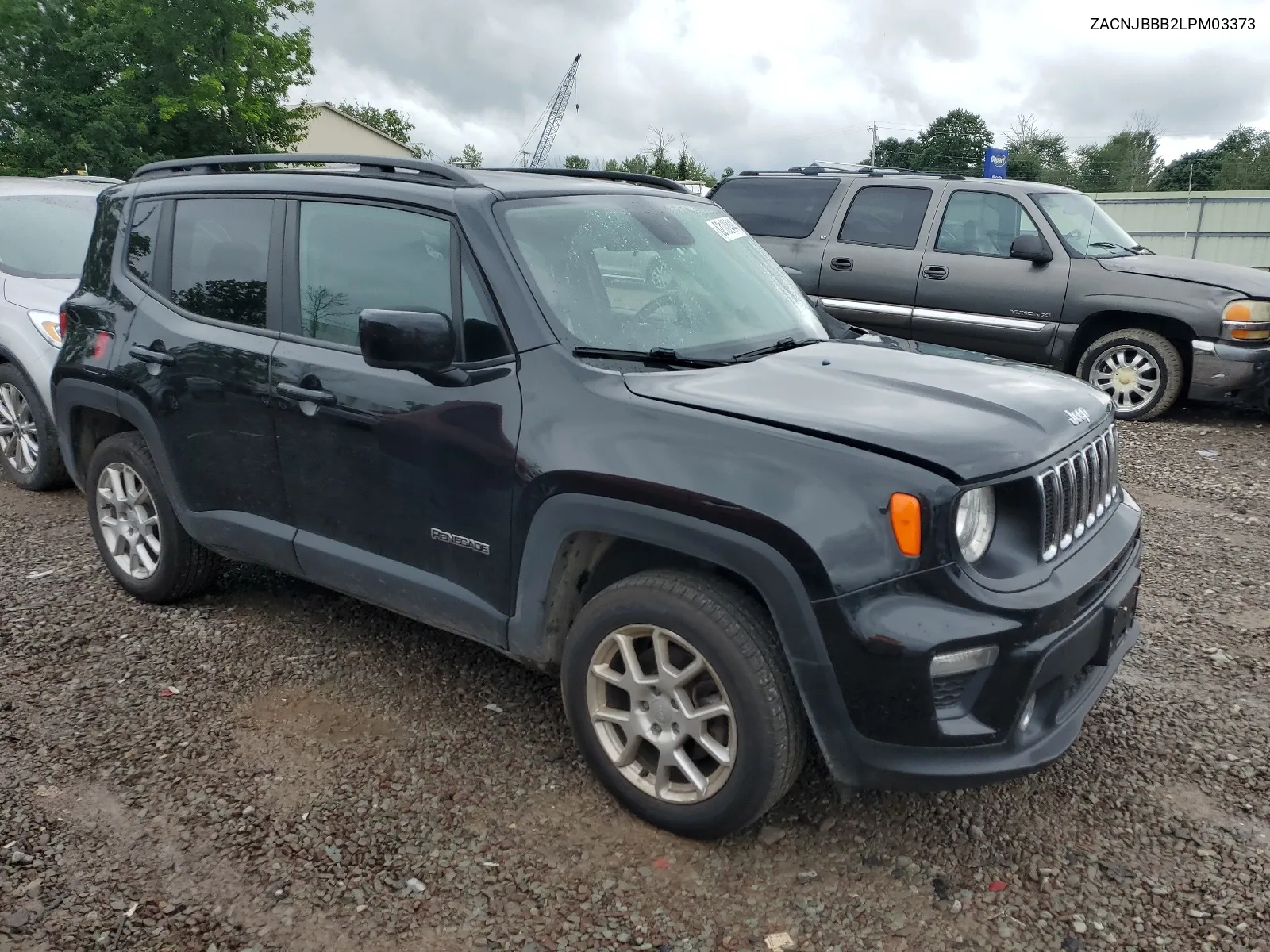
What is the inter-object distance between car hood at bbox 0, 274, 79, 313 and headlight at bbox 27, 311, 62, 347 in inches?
1.2

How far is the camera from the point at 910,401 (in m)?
2.73

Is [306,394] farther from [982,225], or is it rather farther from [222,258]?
[982,225]

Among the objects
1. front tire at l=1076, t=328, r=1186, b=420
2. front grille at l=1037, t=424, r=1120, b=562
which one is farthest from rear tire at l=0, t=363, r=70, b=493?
front tire at l=1076, t=328, r=1186, b=420

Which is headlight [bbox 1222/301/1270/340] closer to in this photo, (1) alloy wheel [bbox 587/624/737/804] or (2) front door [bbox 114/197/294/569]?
(1) alloy wheel [bbox 587/624/737/804]

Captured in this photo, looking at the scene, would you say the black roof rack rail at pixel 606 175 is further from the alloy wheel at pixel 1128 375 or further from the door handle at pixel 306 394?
the alloy wheel at pixel 1128 375

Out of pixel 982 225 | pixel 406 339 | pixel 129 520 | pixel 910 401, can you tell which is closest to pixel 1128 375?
pixel 982 225

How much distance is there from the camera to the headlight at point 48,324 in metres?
5.93

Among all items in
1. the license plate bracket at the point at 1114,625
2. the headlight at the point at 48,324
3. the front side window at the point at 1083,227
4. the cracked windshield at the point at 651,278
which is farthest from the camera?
the front side window at the point at 1083,227

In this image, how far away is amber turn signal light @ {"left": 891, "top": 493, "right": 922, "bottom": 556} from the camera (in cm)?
234

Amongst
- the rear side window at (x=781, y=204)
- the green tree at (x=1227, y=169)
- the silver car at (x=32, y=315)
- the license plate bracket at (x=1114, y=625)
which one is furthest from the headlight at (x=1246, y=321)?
the green tree at (x=1227, y=169)

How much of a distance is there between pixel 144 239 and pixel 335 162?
1.13m

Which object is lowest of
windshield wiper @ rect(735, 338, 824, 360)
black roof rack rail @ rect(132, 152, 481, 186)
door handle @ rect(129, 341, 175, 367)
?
door handle @ rect(129, 341, 175, 367)

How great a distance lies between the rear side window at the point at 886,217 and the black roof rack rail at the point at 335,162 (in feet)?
19.4

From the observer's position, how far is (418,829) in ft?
9.46
